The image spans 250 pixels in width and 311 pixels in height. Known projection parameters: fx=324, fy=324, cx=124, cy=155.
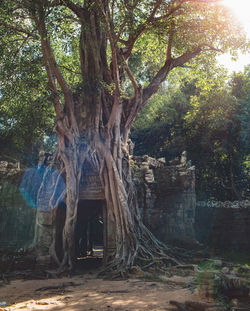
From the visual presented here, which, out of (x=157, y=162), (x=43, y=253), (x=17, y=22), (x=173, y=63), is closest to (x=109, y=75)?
(x=173, y=63)

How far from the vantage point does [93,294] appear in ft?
18.0

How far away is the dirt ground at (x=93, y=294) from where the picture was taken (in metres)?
4.66

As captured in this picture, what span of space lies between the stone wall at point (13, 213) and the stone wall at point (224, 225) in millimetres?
6068

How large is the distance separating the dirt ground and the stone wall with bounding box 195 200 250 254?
5.06m

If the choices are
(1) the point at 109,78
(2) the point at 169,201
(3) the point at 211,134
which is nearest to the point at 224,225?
(2) the point at 169,201

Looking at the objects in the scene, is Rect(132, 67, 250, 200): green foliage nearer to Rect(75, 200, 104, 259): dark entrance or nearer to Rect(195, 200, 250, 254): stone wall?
Rect(195, 200, 250, 254): stone wall

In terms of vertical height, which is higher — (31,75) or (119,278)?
(31,75)

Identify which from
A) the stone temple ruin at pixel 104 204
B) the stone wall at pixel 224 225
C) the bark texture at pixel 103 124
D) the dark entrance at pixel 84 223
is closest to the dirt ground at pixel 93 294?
the bark texture at pixel 103 124

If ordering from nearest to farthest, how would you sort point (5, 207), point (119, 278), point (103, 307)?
point (103, 307)
point (119, 278)
point (5, 207)

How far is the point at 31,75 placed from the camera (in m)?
9.04

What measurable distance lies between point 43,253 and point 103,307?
153 inches

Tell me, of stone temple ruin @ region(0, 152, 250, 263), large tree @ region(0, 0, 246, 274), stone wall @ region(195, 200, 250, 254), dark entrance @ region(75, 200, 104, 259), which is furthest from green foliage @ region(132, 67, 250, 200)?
dark entrance @ region(75, 200, 104, 259)

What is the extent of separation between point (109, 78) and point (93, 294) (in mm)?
6227

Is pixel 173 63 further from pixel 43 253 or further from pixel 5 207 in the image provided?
pixel 5 207
